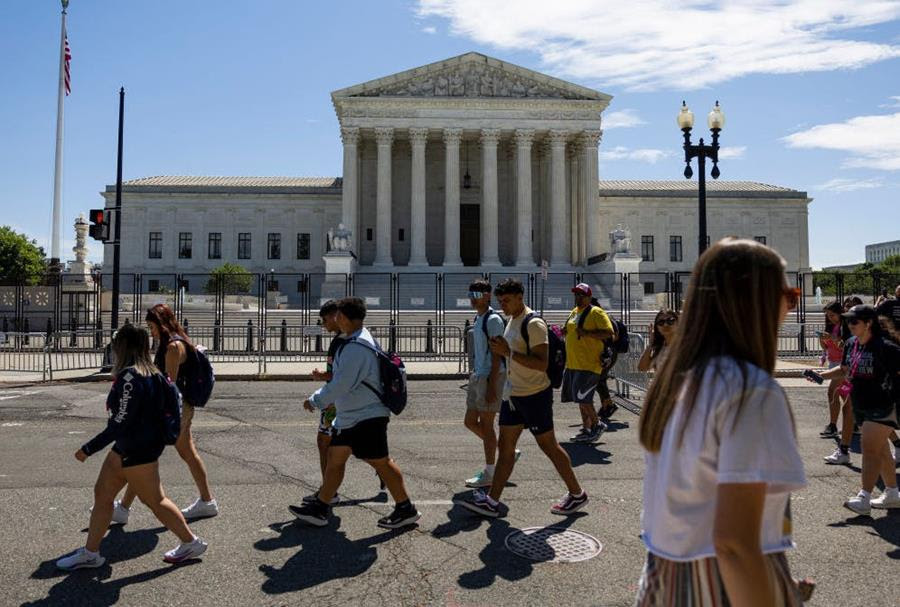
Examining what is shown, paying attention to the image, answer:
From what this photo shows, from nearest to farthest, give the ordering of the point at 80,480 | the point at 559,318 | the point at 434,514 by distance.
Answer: the point at 434,514 < the point at 80,480 < the point at 559,318

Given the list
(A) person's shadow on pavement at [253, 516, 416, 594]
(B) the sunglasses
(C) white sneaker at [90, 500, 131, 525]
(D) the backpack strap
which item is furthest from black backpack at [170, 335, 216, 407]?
(B) the sunglasses

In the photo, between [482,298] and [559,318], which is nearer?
[482,298]

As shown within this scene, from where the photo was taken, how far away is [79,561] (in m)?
4.91

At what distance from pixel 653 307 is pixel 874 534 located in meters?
41.1

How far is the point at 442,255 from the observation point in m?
58.7

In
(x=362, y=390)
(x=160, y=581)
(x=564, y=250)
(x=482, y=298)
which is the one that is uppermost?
(x=564, y=250)

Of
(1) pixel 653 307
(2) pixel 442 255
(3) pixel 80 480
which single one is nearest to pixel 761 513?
(3) pixel 80 480

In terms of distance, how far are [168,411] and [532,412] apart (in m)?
2.86

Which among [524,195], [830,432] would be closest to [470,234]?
[524,195]

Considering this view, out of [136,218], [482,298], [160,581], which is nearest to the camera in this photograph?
[160,581]

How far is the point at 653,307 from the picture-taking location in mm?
45719

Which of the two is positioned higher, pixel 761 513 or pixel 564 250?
pixel 564 250

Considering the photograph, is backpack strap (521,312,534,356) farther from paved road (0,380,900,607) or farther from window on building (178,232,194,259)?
window on building (178,232,194,259)

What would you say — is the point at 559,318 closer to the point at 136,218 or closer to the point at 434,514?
the point at 434,514
